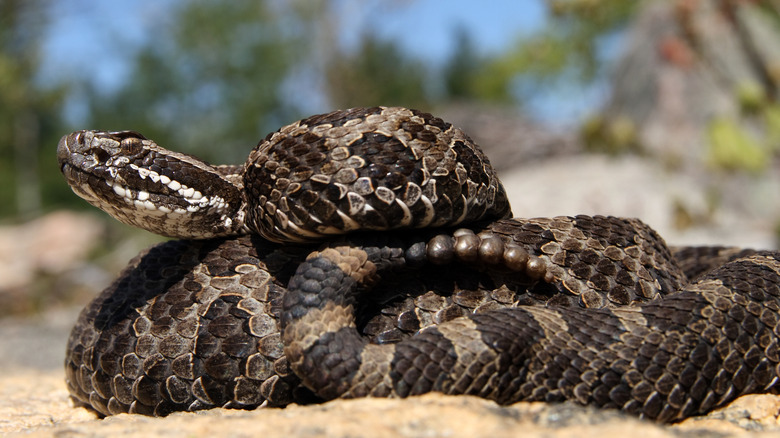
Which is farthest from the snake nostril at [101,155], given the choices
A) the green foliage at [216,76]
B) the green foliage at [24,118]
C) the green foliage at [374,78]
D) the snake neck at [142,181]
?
the green foliage at [216,76]

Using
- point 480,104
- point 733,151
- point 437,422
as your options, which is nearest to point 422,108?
point 480,104

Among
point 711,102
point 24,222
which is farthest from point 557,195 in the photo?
point 24,222

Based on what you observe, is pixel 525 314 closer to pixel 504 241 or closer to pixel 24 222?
pixel 504 241

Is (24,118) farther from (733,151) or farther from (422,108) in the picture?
(733,151)

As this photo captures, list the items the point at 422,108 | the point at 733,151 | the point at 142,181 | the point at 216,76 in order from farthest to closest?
1. the point at 216,76
2. the point at 422,108
3. the point at 733,151
4. the point at 142,181

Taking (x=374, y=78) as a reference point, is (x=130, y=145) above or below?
below

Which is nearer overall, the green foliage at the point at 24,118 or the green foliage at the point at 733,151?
the green foliage at the point at 733,151

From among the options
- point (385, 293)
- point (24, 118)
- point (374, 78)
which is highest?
point (374, 78)

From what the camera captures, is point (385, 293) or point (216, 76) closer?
point (385, 293)

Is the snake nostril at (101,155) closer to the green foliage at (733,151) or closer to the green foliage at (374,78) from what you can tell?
the green foliage at (733,151)
